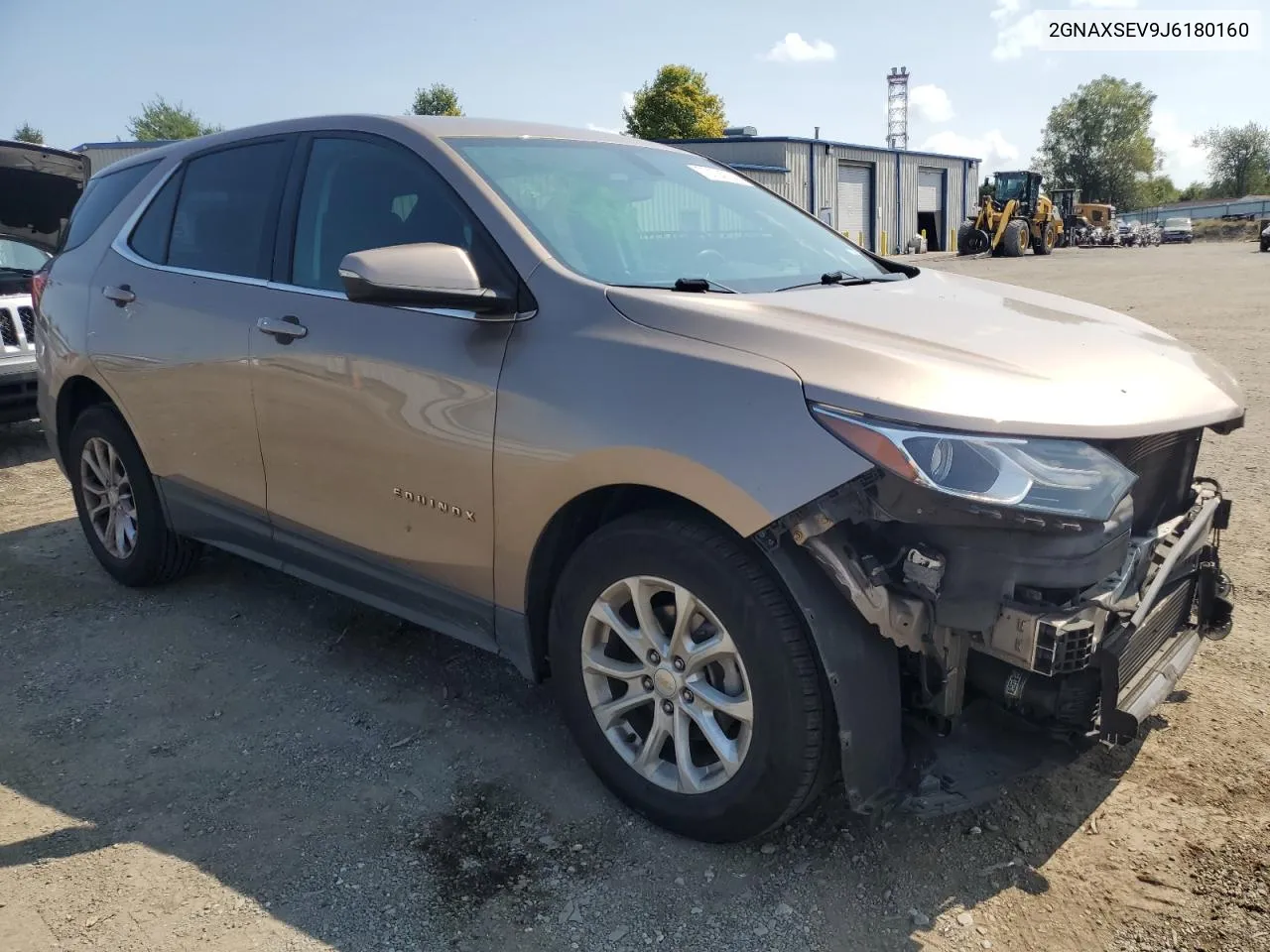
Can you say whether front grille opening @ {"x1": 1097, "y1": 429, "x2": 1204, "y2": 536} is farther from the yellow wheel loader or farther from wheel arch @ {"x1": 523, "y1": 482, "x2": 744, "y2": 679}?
the yellow wheel loader

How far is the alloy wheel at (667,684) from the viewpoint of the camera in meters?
2.37

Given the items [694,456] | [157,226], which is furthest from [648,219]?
[157,226]

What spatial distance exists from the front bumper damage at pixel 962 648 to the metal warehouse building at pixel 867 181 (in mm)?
29365

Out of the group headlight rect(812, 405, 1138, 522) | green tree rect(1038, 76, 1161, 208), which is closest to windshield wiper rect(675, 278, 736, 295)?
headlight rect(812, 405, 1138, 522)

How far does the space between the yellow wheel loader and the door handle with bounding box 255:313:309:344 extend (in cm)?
3628

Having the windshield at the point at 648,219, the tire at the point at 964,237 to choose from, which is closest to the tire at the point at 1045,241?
the tire at the point at 964,237

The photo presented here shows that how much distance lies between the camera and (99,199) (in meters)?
4.44

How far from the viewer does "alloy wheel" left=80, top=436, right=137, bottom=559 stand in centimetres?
434

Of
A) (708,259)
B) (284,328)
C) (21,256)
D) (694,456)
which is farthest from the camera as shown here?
(21,256)

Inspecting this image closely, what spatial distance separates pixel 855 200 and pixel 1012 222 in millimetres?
8220

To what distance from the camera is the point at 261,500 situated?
3514mm

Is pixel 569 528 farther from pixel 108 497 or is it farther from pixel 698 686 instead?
pixel 108 497

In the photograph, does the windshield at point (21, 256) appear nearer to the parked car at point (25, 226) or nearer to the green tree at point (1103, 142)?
the parked car at point (25, 226)

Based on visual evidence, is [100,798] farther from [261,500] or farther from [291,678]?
[261,500]
